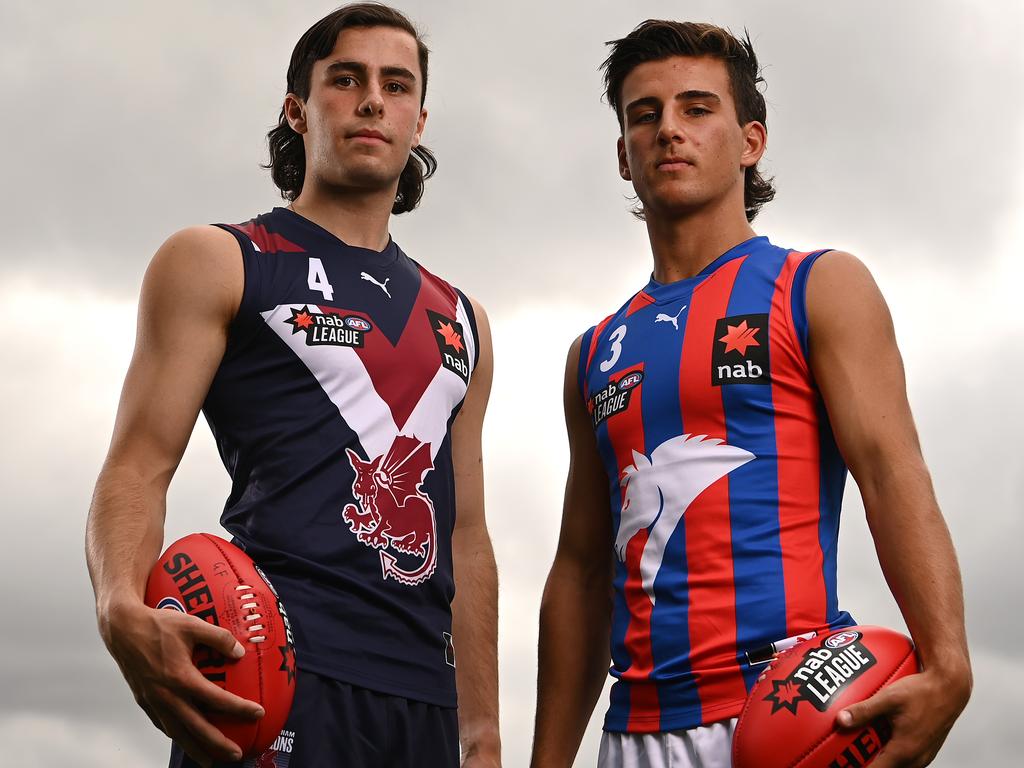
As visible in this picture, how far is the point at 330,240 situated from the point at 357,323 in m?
0.47

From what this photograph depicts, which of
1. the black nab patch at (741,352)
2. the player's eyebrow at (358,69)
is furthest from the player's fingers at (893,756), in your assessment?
the player's eyebrow at (358,69)

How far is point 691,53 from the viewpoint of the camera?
5344 mm

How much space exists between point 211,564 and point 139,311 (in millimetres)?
1173

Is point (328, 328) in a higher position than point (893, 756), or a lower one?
higher

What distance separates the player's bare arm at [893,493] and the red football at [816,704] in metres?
0.06

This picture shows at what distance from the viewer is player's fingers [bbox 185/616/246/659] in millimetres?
3738

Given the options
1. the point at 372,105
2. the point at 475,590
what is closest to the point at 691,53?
the point at 372,105

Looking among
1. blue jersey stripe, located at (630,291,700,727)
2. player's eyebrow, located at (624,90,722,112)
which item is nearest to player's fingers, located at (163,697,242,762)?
blue jersey stripe, located at (630,291,700,727)

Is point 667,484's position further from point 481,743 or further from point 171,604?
point 171,604

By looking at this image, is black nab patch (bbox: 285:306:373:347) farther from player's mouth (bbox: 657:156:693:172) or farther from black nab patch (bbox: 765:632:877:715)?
black nab patch (bbox: 765:632:877:715)

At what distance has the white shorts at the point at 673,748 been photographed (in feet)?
13.6

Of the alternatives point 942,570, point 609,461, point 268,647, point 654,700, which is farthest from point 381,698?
point 942,570

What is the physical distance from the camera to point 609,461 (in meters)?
4.82

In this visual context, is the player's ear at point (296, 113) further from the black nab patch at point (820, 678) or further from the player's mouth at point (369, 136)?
the black nab patch at point (820, 678)
